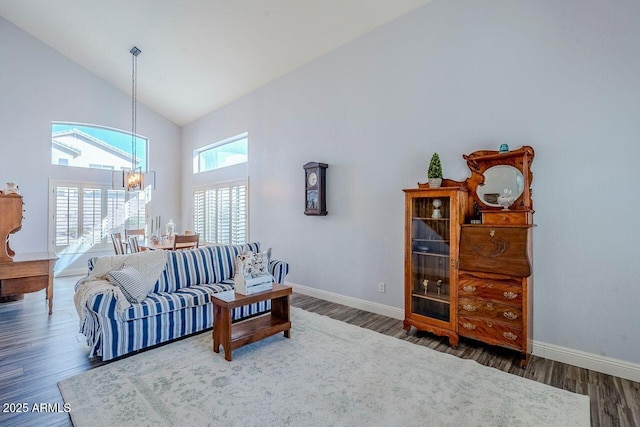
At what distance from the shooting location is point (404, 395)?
7.32 feet

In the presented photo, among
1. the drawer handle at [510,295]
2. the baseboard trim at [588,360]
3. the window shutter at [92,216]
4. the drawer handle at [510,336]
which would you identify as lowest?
the baseboard trim at [588,360]

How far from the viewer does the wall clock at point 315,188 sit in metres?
4.60

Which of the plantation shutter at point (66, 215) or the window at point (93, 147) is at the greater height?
the window at point (93, 147)

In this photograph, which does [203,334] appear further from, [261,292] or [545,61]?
[545,61]

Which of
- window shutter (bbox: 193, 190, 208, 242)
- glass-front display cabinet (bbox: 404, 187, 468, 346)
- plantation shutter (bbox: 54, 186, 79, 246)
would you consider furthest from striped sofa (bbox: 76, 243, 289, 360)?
plantation shutter (bbox: 54, 186, 79, 246)

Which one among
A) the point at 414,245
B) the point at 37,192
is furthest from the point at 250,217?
the point at 37,192

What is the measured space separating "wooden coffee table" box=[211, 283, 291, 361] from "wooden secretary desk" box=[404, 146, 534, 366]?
4.57ft

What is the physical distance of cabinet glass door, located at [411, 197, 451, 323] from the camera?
10.5 feet

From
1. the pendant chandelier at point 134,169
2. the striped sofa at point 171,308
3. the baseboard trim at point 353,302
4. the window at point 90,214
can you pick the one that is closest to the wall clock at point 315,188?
the striped sofa at point 171,308

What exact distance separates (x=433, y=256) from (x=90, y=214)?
7248 millimetres

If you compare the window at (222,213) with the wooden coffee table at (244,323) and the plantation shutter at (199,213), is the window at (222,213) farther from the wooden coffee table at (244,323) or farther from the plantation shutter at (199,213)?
the wooden coffee table at (244,323)

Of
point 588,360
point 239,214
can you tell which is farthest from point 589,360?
point 239,214

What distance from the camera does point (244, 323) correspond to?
3.22m

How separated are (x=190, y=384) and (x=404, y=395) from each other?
1.65 meters
